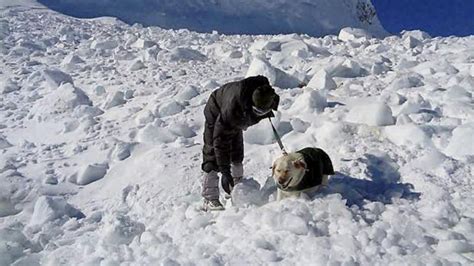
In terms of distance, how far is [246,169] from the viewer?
438 centimetres

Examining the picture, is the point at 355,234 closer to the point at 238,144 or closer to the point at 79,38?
the point at 238,144

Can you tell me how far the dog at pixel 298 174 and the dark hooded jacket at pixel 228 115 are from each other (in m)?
0.35

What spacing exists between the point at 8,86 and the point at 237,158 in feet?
17.6

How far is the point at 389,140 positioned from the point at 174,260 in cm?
203

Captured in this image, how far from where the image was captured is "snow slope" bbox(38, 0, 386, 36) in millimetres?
29734

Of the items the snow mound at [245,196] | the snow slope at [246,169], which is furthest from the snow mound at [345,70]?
the snow mound at [245,196]

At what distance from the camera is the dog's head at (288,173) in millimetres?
3441

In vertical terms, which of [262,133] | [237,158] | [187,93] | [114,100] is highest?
[237,158]

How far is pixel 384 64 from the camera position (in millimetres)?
7473

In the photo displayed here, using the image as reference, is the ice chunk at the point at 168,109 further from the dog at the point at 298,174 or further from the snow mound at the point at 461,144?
the snow mound at the point at 461,144

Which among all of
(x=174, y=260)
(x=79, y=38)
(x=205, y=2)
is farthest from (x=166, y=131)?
(x=205, y=2)

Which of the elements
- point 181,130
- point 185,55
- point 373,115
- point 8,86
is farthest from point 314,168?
point 185,55

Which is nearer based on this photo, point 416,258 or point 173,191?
point 416,258

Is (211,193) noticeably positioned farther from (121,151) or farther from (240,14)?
(240,14)
